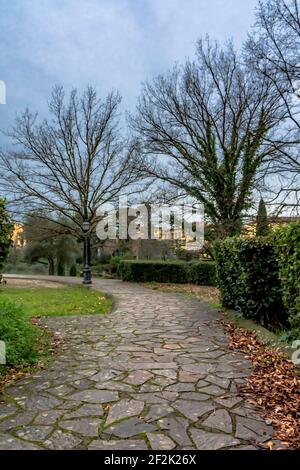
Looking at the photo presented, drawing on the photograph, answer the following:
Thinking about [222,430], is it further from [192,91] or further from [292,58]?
[192,91]

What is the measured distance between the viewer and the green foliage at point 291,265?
3721 millimetres

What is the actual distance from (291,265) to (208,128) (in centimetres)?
1106

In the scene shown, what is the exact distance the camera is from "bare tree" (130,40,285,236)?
1272 centimetres

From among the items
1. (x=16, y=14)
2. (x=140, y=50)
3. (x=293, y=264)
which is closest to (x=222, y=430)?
(x=293, y=264)


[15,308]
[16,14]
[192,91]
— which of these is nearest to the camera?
[15,308]

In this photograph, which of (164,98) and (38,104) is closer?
(164,98)

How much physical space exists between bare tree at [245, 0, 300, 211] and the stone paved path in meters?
4.85

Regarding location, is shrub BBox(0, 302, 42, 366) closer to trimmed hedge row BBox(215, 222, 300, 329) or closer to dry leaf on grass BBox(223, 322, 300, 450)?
dry leaf on grass BBox(223, 322, 300, 450)

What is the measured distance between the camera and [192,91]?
13242 millimetres

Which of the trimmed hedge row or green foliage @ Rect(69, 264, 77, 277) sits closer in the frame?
the trimmed hedge row

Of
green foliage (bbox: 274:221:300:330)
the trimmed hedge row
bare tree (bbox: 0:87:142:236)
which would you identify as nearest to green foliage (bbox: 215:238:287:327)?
the trimmed hedge row

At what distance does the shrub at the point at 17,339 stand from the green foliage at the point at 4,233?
2.54ft
